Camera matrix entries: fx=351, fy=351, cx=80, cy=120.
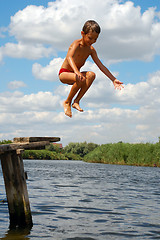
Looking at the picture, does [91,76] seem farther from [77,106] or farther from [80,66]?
[77,106]

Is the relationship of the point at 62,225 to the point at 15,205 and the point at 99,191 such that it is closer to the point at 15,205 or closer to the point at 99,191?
the point at 15,205

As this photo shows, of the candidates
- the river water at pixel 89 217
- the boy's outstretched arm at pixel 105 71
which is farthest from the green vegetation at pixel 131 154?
the boy's outstretched arm at pixel 105 71

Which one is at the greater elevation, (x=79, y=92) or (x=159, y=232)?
(x=79, y=92)

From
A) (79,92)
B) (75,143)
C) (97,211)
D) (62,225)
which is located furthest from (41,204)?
(75,143)

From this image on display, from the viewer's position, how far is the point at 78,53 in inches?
277

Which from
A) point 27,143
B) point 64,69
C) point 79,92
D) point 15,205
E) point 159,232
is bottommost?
point 159,232

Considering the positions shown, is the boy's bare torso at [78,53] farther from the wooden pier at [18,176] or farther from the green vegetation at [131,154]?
the green vegetation at [131,154]

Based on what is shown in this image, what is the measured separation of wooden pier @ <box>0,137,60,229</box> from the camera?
8.65m

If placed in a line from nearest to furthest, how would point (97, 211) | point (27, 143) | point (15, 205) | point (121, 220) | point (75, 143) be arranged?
point (27, 143)
point (15, 205)
point (121, 220)
point (97, 211)
point (75, 143)

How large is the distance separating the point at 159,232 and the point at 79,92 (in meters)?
5.27

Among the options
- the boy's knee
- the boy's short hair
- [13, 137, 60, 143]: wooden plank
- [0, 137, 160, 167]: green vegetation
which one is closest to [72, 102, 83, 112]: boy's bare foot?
the boy's knee

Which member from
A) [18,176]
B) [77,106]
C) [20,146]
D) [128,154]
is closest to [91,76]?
[77,106]

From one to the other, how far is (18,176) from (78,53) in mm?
3614

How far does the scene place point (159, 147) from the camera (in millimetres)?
43750
